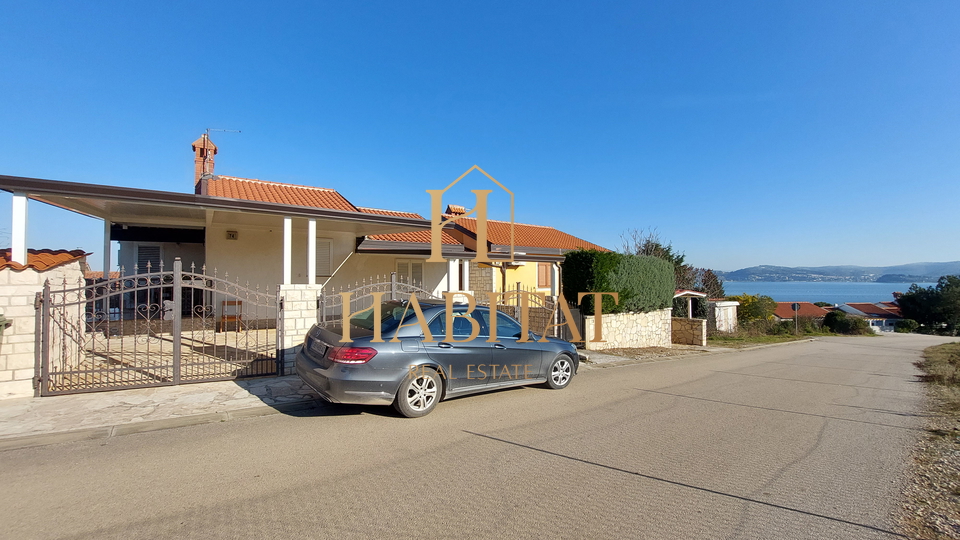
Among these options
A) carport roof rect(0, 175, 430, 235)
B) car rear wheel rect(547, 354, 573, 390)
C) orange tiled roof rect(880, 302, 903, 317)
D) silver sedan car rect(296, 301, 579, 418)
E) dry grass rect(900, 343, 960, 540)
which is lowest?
orange tiled roof rect(880, 302, 903, 317)

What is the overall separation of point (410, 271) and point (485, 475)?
554 inches

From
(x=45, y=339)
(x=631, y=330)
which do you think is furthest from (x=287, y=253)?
(x=631, y=330)

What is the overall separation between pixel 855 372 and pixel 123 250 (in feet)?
69.6

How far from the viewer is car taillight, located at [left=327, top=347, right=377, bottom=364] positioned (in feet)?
17.6

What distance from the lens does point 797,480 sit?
405 cm

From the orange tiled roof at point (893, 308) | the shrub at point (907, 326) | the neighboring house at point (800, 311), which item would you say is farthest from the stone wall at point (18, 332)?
the orange tiled roof at point (893, 308)

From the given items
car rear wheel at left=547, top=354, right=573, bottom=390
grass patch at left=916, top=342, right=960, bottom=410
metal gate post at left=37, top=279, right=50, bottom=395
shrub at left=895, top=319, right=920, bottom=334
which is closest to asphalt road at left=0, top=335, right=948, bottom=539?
car rear wheel at left=547, top=354, right=573, bottom=390

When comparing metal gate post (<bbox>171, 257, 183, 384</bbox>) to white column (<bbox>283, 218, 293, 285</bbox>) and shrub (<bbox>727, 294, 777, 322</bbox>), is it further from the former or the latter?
shrub (<bbox>727, 294, 777, 322</bbox>)

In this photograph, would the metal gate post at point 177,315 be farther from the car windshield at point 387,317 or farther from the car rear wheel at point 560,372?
the car rear wheel at point 560,372

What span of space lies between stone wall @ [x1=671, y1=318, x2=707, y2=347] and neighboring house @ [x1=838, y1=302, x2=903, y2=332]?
5034 cm

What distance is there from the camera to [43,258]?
7238 mm

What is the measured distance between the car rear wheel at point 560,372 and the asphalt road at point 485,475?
0.89 m

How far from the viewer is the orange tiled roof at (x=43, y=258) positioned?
243 inches

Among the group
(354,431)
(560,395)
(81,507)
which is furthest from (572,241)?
(81,507)
